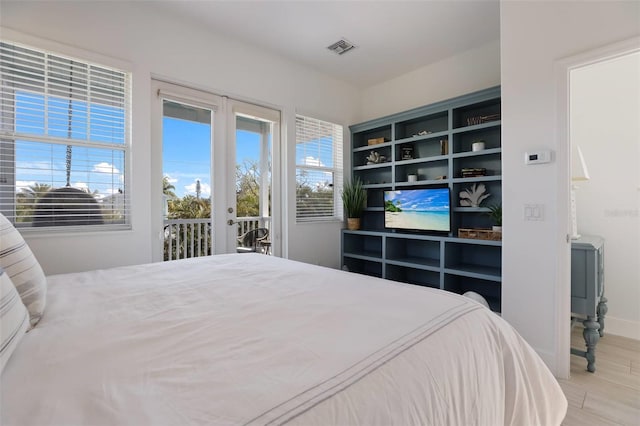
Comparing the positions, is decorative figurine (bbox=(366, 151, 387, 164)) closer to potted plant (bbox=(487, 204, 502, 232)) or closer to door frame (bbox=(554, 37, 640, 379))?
potted plant (bbox=(487, 204, 502, 232))

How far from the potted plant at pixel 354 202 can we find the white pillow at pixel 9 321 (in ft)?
11.4

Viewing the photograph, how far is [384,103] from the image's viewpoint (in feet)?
13.9

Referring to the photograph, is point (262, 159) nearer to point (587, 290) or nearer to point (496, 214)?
point (496, 214)

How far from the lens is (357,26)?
2934mm

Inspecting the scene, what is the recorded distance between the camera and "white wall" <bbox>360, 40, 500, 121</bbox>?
3.28 metres

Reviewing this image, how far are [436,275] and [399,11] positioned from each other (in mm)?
2763

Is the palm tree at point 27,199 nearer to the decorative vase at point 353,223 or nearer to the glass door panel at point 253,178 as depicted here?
the glass door panel at point 253,178

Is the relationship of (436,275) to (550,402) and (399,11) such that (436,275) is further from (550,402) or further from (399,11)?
(399,11)

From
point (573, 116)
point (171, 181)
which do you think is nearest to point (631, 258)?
point (573, 116)

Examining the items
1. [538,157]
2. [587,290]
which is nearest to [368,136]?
[538,157]

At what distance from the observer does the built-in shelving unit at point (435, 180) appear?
3123 millimetres

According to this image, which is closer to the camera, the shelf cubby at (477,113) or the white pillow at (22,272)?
the white pillow at (22,272)

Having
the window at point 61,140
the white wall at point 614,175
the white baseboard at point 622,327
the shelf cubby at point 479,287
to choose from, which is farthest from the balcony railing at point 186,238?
the white baseboard at point 622,327

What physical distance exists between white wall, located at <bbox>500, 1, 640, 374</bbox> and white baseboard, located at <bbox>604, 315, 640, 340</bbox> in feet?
3.90
